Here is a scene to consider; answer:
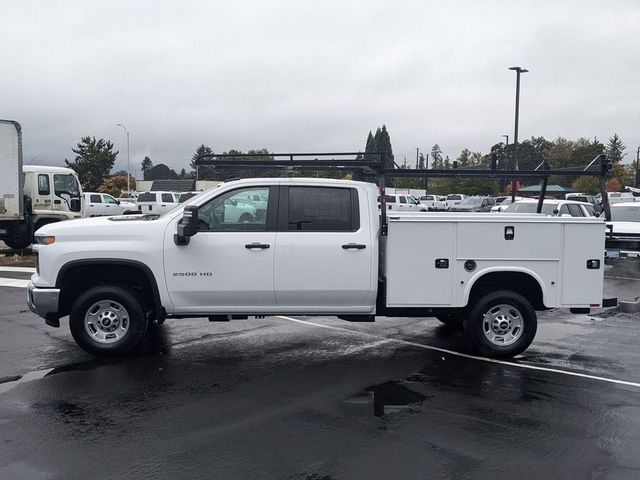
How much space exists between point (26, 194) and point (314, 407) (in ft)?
51.2

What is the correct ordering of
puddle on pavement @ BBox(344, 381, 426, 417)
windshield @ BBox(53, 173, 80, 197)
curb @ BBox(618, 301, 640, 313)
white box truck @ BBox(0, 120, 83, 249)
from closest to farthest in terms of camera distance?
puddle on pavement @ BBox(344, 381, 426, 417)
curb @ BBox(618, 301, 640, 313)
white box truck @ BBox(0, 120, 83, 249)
windshield @ BBox(53, 173, 80, 197)

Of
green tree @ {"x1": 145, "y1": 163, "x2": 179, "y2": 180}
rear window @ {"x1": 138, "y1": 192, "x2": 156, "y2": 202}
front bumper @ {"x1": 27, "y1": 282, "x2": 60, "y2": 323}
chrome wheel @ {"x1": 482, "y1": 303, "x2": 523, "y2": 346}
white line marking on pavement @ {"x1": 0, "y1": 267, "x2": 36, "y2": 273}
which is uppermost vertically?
green tree @ {"x1": 145, "y1": 163, "x2": 179, "y2": 180}

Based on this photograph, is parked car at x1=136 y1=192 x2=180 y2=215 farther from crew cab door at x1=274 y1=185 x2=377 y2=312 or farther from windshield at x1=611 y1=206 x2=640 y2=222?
crew cab door at x1=274 y1=185 x2=377 y2=312

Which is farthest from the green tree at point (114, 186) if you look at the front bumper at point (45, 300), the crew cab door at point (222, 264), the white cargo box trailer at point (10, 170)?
the crew cab door at point (222, 264)

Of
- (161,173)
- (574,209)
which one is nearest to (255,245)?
(574,209)

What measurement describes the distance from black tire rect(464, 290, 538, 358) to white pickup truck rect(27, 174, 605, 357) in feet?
0.04

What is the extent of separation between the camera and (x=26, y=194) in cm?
1839

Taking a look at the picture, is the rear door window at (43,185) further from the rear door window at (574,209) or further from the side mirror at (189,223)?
the rear door window at (574,209)

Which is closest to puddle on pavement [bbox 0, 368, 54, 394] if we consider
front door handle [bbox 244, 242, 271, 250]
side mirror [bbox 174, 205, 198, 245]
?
side mirror [bbox 174, 205, 198, 245]

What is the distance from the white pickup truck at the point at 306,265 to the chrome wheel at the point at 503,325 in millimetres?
12

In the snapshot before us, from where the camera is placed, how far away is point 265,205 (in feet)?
23.5

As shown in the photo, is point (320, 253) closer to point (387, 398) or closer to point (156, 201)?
point (387, 398)

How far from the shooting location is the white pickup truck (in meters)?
6.98

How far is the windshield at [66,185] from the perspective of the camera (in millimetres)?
19203
